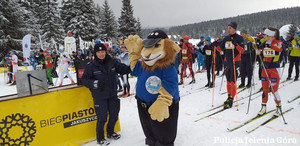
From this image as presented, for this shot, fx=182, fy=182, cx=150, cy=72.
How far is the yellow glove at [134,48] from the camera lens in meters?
3.19

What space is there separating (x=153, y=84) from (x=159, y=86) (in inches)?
3.9

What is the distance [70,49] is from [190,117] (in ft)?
48.6

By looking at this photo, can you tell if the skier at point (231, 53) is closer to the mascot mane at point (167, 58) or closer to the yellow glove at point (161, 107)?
the mascot mane at point (167, 58)

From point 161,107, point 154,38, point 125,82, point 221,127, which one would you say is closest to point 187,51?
point 125,82

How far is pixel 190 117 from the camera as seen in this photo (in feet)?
15.8

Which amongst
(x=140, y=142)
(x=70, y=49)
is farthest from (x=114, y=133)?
(x=70, y=49)

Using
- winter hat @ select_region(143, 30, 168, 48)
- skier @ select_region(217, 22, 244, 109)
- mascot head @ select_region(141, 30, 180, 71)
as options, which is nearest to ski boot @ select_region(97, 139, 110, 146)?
mascot head @ select_region(141, 30, 180, 71)

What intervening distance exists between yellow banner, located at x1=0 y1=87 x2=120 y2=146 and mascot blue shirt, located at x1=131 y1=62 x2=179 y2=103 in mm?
1496

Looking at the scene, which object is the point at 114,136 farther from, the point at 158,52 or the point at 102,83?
the point at 158,52

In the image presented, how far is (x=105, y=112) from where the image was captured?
11.7ft

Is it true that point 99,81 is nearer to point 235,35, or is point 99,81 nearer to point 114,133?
point 114,133

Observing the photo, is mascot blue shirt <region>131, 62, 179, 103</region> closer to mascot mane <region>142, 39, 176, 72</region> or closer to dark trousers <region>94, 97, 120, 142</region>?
mascot mane <region>142, 39, 176, 72</region>

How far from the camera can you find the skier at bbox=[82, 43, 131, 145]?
343 centimetres

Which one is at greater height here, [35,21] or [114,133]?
[35,21]
